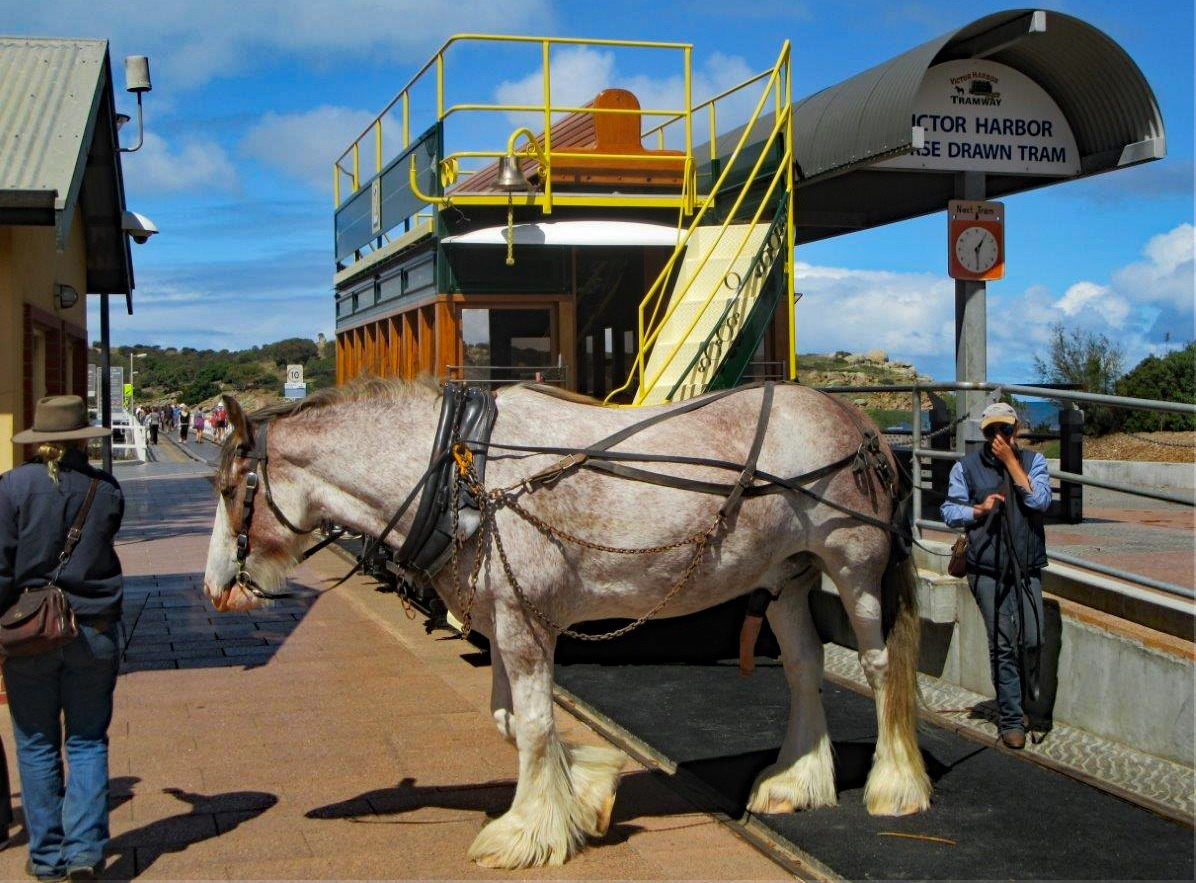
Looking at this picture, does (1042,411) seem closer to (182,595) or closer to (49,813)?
(182,595)

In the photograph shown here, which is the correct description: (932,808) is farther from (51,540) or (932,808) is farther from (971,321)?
(971,321)

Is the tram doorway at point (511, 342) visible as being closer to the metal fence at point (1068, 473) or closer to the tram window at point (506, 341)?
the tram window at point (506, 341)

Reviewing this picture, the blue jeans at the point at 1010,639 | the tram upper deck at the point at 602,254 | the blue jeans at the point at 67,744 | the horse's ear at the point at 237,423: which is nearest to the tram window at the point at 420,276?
the tram upper deck at the point at 602,254

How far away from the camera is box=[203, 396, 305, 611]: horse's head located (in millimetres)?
5180

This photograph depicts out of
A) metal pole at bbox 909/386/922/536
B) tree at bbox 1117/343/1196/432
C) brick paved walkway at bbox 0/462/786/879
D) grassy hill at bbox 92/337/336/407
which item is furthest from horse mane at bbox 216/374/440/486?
grassy hill at bbox 92/337/336/407

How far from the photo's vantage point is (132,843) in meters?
5.45

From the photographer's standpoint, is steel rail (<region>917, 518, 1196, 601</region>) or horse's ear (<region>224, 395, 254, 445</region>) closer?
horse's ear (<region>224, 395, 254, 445</region>)

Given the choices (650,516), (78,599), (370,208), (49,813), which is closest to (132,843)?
(49,813)

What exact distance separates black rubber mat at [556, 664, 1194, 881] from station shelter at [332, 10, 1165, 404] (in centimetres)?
208

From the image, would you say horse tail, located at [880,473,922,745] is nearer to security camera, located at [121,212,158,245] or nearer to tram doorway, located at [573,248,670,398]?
tram doorway, located at [573,248,670,398]

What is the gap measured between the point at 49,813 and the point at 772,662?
17.3ft

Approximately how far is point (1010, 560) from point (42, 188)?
20.3 ft

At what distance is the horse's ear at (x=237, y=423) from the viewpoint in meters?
5.07

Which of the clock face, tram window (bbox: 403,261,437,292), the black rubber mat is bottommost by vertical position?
the black rubber mat
